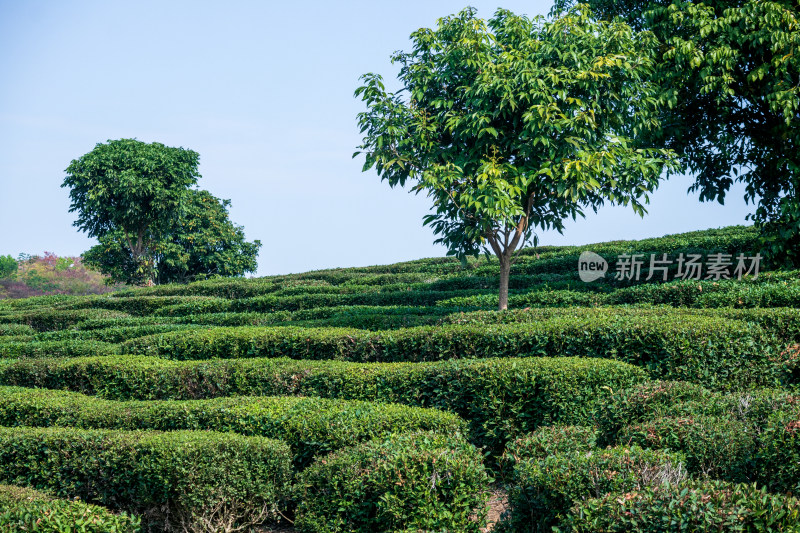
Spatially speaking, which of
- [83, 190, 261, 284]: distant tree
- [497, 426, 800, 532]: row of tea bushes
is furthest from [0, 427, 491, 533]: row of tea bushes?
[83, 190, 261, 284]: distant tree

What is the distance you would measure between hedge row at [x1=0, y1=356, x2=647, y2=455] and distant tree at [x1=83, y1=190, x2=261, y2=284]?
101 feet

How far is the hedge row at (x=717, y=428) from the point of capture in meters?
5.38

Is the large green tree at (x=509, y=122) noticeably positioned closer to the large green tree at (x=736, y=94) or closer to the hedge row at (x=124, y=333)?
the large green tree at (x=736, y=94)

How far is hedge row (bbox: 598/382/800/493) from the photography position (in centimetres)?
538

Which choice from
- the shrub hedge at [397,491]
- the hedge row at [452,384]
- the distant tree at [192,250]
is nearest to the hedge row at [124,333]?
the hedge row at [452,384]

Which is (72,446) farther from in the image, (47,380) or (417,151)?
(417,151)

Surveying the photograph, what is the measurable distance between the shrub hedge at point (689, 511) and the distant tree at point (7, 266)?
7663cm

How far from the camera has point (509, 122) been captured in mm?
12789

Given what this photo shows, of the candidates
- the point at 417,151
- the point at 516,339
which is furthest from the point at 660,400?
the point at 417,151

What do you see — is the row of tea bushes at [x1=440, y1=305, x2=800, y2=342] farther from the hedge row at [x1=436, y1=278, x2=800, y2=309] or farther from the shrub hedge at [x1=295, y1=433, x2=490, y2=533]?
the shrub hedge at [x1=295, y1=433, x2=490, y2=533]

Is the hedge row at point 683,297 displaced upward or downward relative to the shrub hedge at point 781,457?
upward

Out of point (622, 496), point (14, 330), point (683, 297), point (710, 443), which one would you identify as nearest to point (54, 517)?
point (622, 496)

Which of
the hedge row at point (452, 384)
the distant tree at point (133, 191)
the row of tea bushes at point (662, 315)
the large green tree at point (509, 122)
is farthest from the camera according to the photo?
the distant tree at point (133, 191)

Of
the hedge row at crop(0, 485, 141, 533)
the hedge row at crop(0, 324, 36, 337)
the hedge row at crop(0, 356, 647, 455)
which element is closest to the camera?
the hedge row at crop(0, 485, 141, 533)
